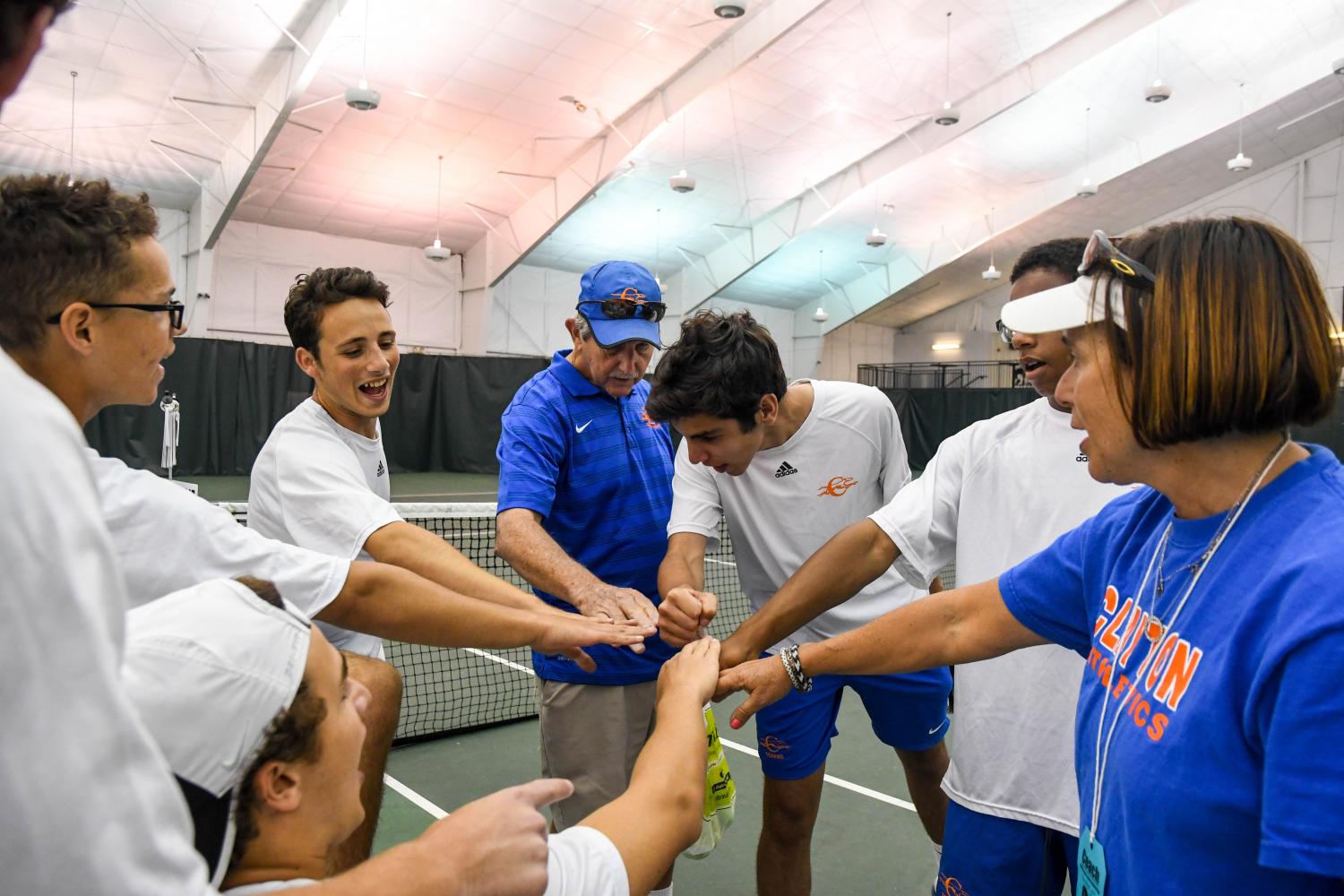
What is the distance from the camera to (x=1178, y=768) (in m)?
1.25

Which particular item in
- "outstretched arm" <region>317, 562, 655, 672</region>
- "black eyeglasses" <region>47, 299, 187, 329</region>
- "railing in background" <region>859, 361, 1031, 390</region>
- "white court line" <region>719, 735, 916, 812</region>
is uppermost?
"railing in background" <region>859, 361, 1031, 390</region>

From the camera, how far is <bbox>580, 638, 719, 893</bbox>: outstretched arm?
1639mm

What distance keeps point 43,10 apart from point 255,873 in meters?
1.08

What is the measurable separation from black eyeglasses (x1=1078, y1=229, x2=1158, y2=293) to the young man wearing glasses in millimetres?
803

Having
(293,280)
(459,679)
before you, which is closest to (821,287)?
(293,280)

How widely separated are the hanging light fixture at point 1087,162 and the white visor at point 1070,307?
2151 centimetres

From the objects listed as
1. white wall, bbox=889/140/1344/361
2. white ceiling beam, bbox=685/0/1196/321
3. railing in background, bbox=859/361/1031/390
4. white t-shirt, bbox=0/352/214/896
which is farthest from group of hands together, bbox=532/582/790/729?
railing in background, bbox=859/361/1031/390

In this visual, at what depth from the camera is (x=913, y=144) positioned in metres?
20.2

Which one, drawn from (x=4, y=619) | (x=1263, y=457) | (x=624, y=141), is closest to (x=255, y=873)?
(x=4, y=619)

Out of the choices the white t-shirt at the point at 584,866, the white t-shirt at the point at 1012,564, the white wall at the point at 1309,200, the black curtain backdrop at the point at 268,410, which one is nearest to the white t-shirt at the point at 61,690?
the white t-shirt at the point at 584,866

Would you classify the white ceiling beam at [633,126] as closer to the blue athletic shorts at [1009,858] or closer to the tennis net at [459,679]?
the tennis net at [459,679]

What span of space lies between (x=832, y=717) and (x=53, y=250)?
2665 millimetres

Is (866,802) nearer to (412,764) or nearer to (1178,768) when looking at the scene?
(412,764)

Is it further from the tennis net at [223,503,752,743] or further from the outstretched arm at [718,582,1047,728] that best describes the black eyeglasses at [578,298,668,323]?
the tennis net at [223,503,752,743]
